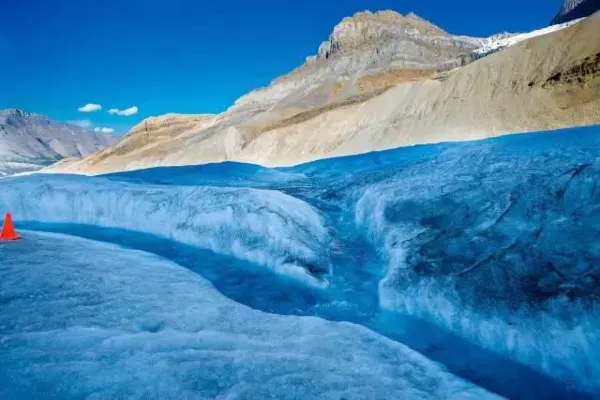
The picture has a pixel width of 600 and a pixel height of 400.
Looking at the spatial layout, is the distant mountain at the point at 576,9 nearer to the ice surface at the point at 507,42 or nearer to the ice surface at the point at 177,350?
the ice surface at the point at 507,42

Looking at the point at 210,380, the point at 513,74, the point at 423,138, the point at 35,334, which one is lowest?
the point at 210,380

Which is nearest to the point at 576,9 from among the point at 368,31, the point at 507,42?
the point at 507,42

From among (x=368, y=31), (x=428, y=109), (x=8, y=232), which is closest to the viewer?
(x=8, y=232)

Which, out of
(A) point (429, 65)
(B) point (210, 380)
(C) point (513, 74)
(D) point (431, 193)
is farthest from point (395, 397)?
(A) point (429, 65)

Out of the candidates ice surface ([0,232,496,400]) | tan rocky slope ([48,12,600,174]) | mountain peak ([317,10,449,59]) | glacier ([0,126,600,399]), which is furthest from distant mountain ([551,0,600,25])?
ice surface ([0,232,496,400])

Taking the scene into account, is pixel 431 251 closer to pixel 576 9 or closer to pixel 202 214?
pixel 202 214

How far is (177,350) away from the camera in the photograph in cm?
411

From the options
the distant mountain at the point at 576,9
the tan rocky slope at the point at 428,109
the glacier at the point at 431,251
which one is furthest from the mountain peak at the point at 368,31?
the glacier at the point at 431,251

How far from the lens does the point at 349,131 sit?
89.7 ft

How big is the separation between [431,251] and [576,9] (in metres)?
82.4

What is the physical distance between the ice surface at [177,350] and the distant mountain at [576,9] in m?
76.0

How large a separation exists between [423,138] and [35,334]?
19.5 metres

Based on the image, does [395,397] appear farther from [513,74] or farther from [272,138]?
[272,138]

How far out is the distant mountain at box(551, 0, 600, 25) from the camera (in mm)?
66781
